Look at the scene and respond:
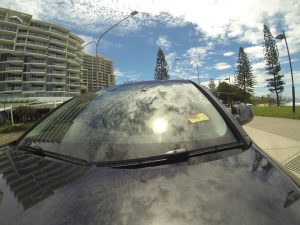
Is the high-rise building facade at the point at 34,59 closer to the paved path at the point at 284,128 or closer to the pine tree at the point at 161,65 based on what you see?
the pine tree at the point at 161,65

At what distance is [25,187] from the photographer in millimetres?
1087

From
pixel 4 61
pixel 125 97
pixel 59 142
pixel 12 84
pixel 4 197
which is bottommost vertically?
pixel 4 197

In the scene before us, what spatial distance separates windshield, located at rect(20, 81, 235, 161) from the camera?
4.50ft

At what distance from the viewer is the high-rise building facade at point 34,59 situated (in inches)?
3007

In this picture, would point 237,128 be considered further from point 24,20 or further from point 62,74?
point 24,20

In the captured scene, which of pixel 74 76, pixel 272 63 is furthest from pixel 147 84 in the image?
pixel 74 76

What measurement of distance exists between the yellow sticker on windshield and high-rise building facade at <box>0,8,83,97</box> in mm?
80656

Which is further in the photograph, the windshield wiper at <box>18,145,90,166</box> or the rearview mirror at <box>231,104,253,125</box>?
the rearview mirror at <box>231,104,253,125</box>

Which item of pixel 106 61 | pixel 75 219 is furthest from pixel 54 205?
pixel 106 61

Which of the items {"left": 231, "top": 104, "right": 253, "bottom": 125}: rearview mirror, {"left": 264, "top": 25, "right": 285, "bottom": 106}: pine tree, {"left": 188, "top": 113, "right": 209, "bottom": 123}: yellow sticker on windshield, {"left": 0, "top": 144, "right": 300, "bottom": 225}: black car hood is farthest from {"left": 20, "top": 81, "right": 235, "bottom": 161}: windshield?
{"left": 264, "top": 25, "right": 285, "bottom": 106}: pine tree

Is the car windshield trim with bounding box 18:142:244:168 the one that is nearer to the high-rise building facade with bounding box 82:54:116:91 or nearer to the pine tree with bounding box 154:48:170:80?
the pine tree with bounding box 154:48:170:80

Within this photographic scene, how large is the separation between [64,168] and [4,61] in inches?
3379

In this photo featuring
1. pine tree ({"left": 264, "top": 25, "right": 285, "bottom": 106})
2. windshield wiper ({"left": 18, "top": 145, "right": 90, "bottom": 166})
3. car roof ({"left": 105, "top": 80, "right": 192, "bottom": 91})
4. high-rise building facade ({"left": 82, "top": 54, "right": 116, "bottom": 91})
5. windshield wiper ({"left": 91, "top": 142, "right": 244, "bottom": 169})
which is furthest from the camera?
high-rise building facade ({"left": 82, "top": 54, "right": 116, "bottom": 91})

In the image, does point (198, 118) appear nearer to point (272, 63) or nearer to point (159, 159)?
point (159, 159)
